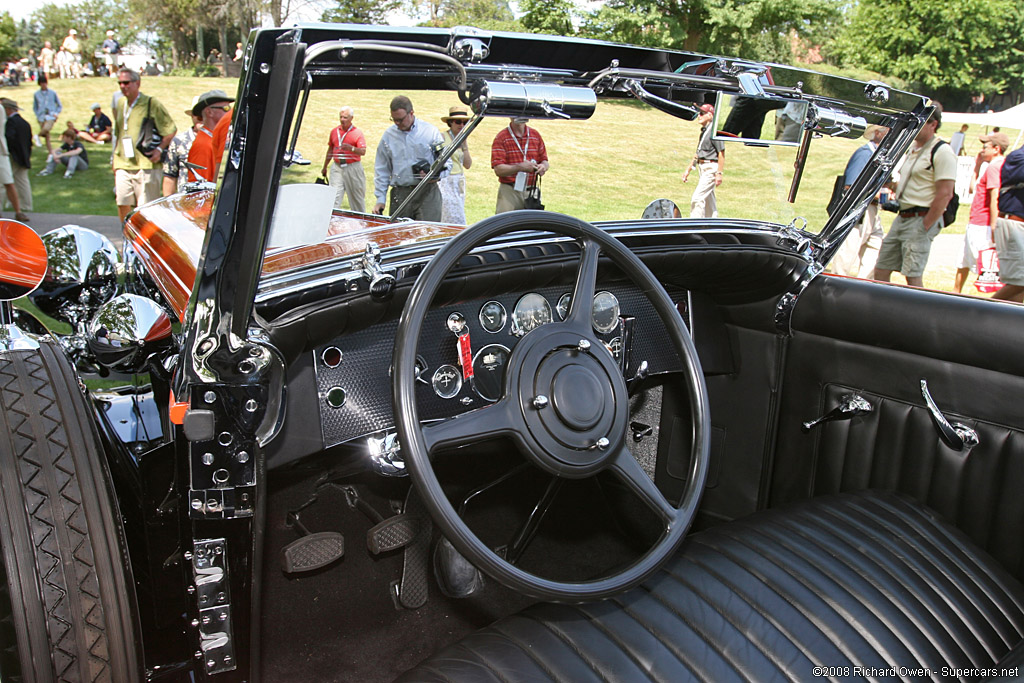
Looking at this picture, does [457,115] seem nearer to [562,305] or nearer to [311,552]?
[562,305]

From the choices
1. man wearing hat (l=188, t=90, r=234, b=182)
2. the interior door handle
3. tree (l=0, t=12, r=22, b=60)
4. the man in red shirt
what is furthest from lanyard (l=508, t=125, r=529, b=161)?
tree (l=0, t=12, r=22, b=60)

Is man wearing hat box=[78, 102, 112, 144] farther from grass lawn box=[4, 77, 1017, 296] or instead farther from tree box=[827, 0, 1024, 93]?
tree box=[827, 0, 1024, 93]

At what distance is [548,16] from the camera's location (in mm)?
2168


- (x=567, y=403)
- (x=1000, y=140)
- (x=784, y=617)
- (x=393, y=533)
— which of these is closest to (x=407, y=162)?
(x=567, y=403)

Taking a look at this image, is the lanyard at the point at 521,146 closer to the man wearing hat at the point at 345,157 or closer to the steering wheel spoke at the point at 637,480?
the man wearing hat at the point at 345,157

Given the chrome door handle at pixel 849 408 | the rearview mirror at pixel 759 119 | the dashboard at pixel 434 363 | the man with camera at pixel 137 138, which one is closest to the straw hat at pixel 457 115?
the dashboard at pixel 434 363

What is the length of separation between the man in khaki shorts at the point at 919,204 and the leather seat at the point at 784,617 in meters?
4.59

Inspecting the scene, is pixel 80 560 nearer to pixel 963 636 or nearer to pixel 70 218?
pixel 963 636

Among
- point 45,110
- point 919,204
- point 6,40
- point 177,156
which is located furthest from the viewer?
point 6,40

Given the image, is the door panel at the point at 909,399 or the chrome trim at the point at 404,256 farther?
the door panel at the point at 909,399

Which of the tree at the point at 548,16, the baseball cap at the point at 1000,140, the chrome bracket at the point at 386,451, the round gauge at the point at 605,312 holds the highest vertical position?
the tree at the point at 548,16

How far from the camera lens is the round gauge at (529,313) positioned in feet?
6.30

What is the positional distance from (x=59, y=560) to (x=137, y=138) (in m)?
7.44

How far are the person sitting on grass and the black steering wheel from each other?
13802 mm
